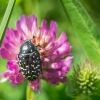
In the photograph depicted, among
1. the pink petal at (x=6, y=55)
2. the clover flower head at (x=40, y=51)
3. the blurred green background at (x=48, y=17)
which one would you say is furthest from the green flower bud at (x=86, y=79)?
the blurred green background at (x=48, y=17)

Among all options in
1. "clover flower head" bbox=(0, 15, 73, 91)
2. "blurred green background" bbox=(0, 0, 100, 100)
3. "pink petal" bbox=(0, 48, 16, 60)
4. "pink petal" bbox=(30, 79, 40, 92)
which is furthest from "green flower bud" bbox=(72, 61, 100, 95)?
"blurred green background" bbox=(0, 0, 100, 100)

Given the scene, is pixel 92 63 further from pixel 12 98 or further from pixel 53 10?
pixel 53 10

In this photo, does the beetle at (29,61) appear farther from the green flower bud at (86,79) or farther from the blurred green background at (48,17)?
the blurred green background at (48,17)

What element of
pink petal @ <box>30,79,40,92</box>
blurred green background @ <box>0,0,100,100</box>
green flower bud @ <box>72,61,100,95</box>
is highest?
pink petal @ <box>30,79,40,92</box>

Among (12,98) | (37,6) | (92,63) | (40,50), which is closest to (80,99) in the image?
(92,63)

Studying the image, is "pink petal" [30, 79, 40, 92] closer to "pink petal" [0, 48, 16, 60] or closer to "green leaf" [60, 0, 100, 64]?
"pink petal" [0, 48, 16, 60]

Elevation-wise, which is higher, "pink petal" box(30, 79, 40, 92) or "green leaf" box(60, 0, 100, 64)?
"green leaf" box(60, 0, 100, 64)

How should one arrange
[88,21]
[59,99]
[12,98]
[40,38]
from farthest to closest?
[12,98]
[59,99]
[40,38]
[88,21]
